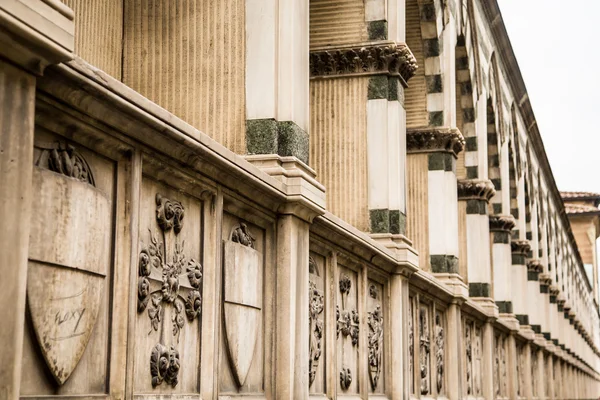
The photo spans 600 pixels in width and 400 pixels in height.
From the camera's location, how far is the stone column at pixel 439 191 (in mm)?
14820

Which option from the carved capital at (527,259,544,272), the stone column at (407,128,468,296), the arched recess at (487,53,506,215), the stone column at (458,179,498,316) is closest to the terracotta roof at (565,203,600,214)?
the carved capital at (527,259,544,272)

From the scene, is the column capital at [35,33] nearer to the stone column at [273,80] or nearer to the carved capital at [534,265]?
the stone column at [273,80]

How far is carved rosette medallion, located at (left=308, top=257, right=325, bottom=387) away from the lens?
8.41 metres

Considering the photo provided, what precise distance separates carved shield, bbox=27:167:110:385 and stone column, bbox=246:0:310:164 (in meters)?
2.70

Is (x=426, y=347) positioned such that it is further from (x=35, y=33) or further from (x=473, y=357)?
(x=35, y=33)

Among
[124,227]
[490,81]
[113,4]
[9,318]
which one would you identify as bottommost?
[9,318]

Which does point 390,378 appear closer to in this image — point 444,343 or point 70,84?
point 444,343

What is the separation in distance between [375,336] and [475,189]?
7972mm

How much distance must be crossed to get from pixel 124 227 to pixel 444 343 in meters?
9.86

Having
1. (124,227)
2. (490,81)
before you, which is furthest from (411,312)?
(490,81)

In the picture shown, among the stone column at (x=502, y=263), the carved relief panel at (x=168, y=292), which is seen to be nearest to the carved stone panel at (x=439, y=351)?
the stone column at (x=502, y=263)

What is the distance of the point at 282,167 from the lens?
24.9 ft

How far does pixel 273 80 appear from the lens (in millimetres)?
7672

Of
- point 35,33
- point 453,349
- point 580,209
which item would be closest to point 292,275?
point 35,33
